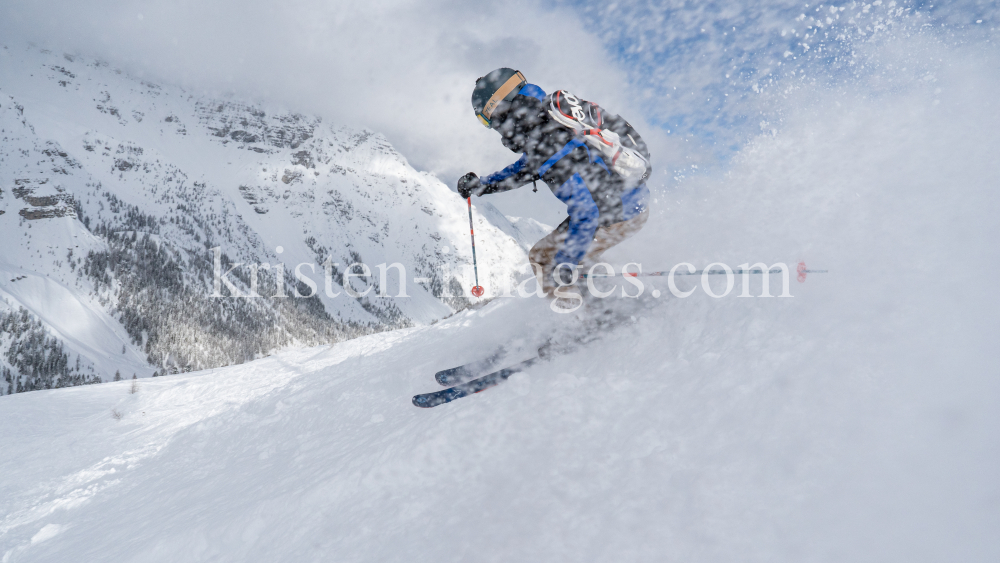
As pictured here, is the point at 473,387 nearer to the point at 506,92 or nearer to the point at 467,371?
the point at 467,371

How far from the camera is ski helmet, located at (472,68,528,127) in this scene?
4727mm

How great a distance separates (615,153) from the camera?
14.6ft

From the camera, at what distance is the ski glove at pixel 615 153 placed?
4398 millimetres

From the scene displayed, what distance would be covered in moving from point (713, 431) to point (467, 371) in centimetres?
322

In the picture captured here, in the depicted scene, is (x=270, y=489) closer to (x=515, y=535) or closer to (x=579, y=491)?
(x=515, y=535)

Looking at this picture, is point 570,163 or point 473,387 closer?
point 473,387

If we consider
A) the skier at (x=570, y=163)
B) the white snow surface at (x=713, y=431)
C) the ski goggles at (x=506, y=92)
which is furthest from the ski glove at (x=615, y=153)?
the white snow surface at (x=713, y=431)

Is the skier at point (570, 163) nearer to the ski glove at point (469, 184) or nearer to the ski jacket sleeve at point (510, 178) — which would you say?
the ski jacket sleeve at point (510, 178)

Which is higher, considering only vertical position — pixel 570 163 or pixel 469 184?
pixel 469 184

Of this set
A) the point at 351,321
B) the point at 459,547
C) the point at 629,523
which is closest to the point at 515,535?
the point at 459,547

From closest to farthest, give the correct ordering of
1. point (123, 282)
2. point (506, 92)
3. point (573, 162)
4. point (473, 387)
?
point (473, 387), point (573, 162), point (506, 92), point (123, 282)

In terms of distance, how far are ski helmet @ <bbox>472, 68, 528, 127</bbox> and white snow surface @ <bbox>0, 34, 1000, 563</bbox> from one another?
2373 mm

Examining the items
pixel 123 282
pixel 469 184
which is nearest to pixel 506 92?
pixel 469 184

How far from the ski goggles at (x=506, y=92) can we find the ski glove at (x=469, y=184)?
91 cm
